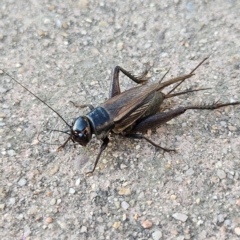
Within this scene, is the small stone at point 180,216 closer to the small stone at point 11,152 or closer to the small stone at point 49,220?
the small stone at point 49,220

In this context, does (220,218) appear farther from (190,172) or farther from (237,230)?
(190,172)

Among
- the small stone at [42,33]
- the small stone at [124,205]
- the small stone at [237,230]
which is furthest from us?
the small stone at [42,33]

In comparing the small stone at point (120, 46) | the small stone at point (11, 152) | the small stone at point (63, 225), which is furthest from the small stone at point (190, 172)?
the small stone at point (120, 46)

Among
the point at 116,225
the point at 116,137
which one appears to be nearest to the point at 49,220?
the point at 116,225

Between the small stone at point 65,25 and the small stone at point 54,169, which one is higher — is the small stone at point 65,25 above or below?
above

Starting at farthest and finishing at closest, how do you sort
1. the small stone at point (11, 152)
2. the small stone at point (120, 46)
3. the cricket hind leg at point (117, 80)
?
1. the small stone at point (120, 46)
2. the cricket hind leg at point (117, 80)
3. the small stone at point (11, 152)

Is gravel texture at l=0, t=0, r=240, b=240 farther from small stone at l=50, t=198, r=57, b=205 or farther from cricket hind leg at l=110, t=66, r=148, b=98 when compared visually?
cricket hind leg at l=110, t=66, r=148, b=98

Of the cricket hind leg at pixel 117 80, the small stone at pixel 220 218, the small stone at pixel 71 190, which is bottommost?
the small stone at pixel 220 218

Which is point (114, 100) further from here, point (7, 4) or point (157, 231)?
point (7, 4)

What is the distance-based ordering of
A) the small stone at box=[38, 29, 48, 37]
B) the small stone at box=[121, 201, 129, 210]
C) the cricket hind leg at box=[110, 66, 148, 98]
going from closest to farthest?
1. the small stone at box=[121, 201, 129, 210]
2. the cricket hind leg at box=[110, 66, 148, 98]
3. the small stone at box=[38, 29, 48, 37]

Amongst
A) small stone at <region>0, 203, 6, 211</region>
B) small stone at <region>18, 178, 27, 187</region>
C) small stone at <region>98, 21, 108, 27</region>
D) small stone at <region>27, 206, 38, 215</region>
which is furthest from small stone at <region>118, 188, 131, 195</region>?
small stone at <region>98, 21, 108, 27</region>
